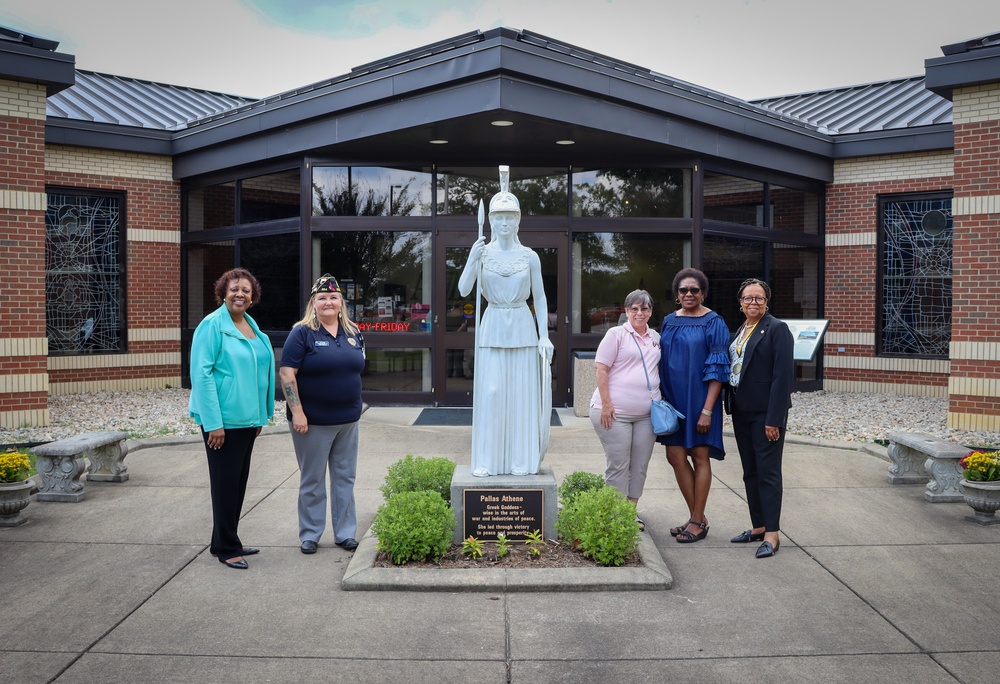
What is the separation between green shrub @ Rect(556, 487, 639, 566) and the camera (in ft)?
16.8

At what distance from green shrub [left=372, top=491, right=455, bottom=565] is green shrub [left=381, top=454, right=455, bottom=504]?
27.0 inches

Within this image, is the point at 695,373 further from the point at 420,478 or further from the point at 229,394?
the point at 229,394

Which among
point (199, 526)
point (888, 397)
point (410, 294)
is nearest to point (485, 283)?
point (199, 526)

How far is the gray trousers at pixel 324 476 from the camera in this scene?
558cm

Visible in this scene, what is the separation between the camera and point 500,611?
4590mm

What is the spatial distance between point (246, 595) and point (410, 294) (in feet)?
26.7

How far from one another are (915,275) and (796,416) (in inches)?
168

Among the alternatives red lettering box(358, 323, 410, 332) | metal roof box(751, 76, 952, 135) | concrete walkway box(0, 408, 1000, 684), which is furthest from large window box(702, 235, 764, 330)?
concrete walkway box(0, 408, 1000, 684)

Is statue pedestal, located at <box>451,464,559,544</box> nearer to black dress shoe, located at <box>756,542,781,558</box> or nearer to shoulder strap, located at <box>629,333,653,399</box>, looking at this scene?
shoulder strap, located at <box>629,333,653,399</box>

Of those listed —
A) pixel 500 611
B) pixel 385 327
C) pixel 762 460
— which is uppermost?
pixel 385 327

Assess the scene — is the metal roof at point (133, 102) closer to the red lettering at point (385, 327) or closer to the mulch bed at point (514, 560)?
the red lettering at point (385, 327)

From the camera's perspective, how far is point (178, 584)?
5016mm

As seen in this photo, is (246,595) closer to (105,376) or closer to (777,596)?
(777,596)

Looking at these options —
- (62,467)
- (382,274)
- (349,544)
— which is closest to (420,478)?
(349,544)
